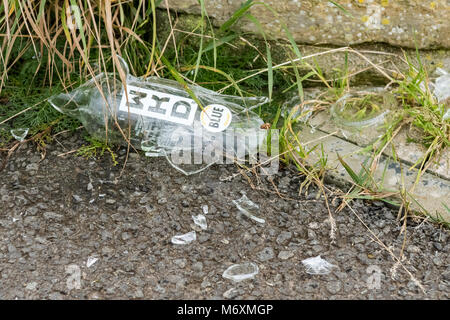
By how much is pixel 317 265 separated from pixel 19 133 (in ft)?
4.25

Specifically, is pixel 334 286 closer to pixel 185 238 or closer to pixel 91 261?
pixel 185 238

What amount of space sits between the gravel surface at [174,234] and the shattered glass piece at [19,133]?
0.05 meters

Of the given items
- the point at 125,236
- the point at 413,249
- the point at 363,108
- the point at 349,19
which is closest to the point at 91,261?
the point at 125,236

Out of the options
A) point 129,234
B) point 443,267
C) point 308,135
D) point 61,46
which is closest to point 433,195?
point 443,267

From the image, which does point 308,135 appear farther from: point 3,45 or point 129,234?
point 3,45

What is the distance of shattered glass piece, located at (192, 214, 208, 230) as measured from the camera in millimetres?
2119

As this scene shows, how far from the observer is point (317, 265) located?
200 cm

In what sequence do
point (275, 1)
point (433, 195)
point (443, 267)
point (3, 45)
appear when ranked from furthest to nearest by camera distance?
1. point (275, 1)
2. point (3, 45)
3. point (433, 195)
4. point (443, 267)

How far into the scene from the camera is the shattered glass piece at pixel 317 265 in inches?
77.6

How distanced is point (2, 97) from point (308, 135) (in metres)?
1.31

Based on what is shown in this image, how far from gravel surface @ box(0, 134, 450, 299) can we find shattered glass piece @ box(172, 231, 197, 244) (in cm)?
2

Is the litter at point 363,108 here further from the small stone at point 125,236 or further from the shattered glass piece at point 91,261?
the shattered glass piece at point 91,261

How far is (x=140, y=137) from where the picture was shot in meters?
2.48

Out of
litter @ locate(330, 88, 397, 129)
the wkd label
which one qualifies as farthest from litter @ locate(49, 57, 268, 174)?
litter @ locate(330, 88, 397, 129)
